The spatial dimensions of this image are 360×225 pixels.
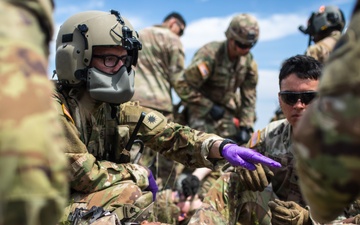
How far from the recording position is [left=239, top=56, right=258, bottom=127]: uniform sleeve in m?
8.09

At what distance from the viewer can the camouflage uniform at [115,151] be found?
11.0ft

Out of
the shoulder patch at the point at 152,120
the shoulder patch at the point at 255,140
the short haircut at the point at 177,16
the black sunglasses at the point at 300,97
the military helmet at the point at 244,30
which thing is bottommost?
the shoulder patch at the point at 255,140

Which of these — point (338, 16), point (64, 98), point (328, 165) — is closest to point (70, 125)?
point (64, 98)

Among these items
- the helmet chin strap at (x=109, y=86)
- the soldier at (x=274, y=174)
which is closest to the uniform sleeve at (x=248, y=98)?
the soldier at (x=274, y=174)

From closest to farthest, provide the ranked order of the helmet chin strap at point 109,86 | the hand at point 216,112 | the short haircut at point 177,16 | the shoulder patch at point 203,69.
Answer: the helmet chin strap at point 109,86 < the shoulder patch at point 203,69 < the hand at point 216,112 < the short haircut at point 177,16

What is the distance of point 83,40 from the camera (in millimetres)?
3605

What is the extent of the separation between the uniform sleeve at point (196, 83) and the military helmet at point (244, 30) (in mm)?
447

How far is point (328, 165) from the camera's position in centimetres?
165

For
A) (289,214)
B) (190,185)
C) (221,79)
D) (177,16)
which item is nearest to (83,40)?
(289,214)

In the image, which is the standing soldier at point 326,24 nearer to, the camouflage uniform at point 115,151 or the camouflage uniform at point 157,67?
the camouflage uniform at point 157,67

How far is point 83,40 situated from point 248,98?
15.8 feet

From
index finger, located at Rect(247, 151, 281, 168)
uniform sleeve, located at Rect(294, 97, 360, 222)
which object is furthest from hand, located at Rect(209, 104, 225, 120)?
uniform sleeve, located at Rect(294, 97, 360, 222)

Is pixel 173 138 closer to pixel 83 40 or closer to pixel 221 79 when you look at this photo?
pixel 83 40

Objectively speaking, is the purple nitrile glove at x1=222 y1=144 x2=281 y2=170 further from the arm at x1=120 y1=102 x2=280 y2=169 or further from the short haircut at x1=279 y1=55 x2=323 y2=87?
the short haircut at x1=279 y1=55 x2=323 y2=87
